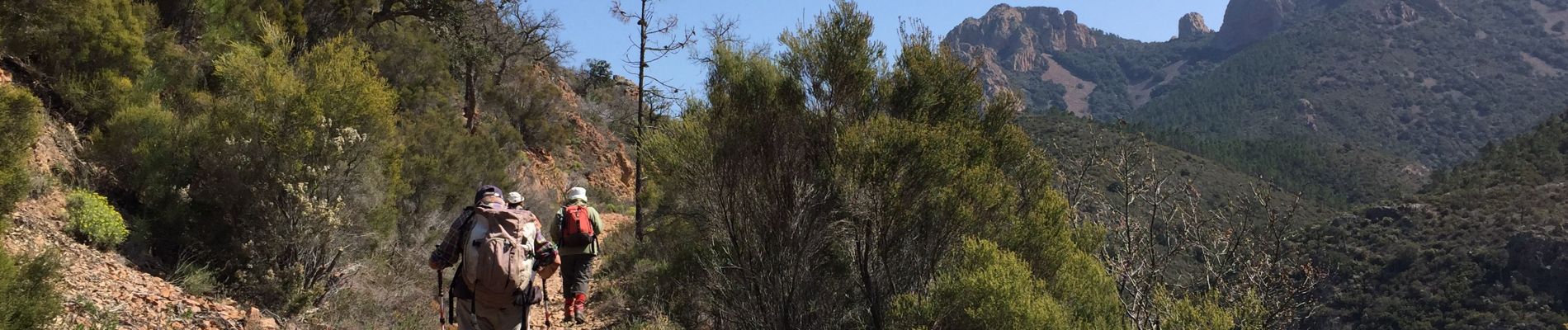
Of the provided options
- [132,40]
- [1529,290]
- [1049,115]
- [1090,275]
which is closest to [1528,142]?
[1529,290]

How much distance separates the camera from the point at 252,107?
20.4 ft

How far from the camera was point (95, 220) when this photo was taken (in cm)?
566

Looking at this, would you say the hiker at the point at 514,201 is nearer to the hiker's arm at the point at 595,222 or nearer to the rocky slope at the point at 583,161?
the hiker's arm at the point at 595,222

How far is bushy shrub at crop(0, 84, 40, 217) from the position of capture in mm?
4672

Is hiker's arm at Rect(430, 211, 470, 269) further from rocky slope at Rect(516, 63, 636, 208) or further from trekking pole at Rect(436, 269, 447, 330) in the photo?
rocky slope at Rect(516, 63, 636, 208)

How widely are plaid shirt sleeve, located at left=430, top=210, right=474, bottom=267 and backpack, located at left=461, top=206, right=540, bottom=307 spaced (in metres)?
0.07

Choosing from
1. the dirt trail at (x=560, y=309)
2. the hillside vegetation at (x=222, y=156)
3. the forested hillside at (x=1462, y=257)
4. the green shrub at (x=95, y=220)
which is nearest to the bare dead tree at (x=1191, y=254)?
the dirt trail at (x=560, y=309)

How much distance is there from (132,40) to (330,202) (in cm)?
261

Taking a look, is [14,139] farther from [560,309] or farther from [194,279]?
[560,309]

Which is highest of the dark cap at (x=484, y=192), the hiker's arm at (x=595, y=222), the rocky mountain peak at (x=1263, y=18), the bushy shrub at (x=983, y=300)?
the rocky mountain peak at (x=1263, y=18)

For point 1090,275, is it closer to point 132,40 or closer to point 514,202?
point 514,202

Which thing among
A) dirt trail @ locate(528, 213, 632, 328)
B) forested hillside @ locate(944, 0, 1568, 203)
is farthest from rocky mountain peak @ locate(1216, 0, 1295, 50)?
dirt trail @ locate(528, 213, 632, 328)

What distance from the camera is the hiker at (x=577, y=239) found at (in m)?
6.79

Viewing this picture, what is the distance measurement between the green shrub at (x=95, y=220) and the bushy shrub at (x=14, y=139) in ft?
2.30
